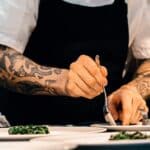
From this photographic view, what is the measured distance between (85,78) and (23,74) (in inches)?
9.5

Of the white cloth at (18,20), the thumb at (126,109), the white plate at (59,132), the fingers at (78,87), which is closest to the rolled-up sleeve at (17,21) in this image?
the white cloth at (18,20)

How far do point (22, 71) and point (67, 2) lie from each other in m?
0.26

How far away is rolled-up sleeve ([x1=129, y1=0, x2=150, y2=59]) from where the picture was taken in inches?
66.1

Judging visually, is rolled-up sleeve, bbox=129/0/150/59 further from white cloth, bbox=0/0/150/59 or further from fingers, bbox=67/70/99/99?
fingers, bbox=67/70/99/99

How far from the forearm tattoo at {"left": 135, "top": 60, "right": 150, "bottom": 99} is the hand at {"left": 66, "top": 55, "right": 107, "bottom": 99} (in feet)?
0.94

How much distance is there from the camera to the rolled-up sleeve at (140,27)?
168 centimetres

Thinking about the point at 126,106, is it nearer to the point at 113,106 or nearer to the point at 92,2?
the point at 113,106

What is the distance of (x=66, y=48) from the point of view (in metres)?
1.52

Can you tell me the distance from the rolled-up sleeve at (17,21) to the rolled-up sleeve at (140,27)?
36cm

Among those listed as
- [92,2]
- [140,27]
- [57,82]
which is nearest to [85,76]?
[57,82]

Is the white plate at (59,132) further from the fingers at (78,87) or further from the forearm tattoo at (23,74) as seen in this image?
the forearm tattoo at (23,74)

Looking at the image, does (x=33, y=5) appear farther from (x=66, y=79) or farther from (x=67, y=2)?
(x=66, y=79)

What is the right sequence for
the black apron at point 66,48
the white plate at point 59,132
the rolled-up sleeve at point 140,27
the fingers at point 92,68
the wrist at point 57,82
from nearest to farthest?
the white plate at point 59,132, the fingers at point 92,68, the wrist at point 57,82, the black apron at point 66,48, the rolled-up sleeve at point 140,27

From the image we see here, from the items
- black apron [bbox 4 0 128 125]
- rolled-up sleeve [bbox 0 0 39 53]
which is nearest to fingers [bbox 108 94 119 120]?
black apron [bbox 4 0 128 125]
